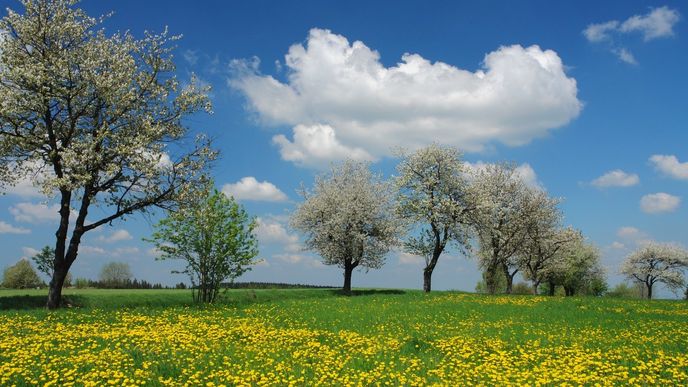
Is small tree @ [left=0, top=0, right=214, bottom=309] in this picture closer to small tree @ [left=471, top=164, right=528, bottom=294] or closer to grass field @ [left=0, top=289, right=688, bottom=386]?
grass field @ [left=0, top=289, right=688, bottom=386]

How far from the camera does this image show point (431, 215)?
49219 millimetres

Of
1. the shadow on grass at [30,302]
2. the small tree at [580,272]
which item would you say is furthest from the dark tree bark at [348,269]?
the small tree at [580,272]

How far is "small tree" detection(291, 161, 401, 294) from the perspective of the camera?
181ft

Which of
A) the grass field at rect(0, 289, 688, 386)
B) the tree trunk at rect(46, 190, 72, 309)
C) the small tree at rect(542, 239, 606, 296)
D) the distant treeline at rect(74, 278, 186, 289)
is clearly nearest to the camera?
the grass field at rect(0, 289, 688, 386)

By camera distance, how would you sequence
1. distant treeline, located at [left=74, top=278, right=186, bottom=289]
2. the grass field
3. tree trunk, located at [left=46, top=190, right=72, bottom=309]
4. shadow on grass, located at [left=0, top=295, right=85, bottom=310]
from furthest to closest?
distant treeline, located at [left=74, top=278, right=186, bottom=289] → shadow on grass, located at [left=0, top=295, right=85, bottom=310] → tree trunk, located at [left=46, top=190, right=72, bottom=309] → the grass field

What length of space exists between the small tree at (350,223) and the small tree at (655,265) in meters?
52.1

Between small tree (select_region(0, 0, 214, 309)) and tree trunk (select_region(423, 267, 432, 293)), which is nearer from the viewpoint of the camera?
small tree (select_region(0, 0, 214, 309))

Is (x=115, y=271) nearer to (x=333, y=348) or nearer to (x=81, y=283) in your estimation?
(x=81, y=283)

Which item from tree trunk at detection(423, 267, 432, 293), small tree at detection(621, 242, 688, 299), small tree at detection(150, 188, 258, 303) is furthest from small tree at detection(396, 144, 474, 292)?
small tree at detection(621, 242, 688, 299)

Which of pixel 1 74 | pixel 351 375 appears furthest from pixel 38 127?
pixel 351 375

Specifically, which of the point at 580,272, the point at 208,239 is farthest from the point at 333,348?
the point at 580,272

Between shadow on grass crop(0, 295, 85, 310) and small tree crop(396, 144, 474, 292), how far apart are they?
99.3ft

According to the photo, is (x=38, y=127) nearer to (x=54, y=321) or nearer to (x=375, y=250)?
(x=54, y=321)

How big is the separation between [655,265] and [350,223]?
194ft
